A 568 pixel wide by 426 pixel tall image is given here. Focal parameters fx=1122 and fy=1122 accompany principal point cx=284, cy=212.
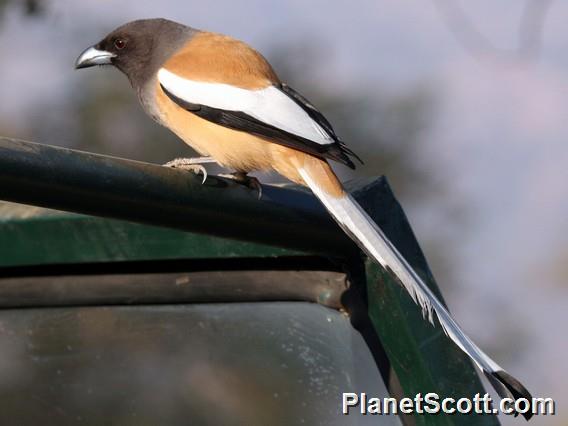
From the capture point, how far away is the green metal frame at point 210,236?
201cm

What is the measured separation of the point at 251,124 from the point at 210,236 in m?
0.75

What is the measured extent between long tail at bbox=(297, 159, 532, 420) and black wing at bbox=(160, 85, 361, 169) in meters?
0.17

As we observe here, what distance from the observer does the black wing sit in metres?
2.98

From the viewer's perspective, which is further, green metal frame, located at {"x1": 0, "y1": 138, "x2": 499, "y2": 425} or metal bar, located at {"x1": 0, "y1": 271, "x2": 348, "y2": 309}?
metal bar, located at {"x1": 0, "y1": 271, "x2": 348, "y2": 309}

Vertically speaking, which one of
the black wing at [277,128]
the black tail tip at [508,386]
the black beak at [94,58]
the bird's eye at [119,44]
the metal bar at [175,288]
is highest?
the bird's eye at [119,44]

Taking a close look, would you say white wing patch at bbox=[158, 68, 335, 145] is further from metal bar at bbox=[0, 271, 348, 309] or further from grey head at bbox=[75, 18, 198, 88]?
metal bar at bbox=[0, 271, 348, 309]

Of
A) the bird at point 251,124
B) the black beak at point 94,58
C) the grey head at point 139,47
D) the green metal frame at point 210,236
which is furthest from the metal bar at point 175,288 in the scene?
the black beak at point 94,58

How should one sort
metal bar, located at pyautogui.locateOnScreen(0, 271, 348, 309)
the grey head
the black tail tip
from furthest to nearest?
the grey head
metal bar, located at pyautogui.locateOnScreen(0, 271, 348, 309)
the black tail tip

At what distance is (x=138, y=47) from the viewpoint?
3957 mm

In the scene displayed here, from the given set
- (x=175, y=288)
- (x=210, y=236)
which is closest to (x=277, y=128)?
(x=175, y=288)

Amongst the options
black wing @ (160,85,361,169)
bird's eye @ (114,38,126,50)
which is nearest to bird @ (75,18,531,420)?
black wing @ (160,85,361,169)

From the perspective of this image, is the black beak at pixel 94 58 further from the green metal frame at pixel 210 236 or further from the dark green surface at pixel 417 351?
the dark green surface at pixel 417 351

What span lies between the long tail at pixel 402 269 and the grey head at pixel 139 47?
1.17 meters

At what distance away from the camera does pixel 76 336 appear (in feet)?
9.81
